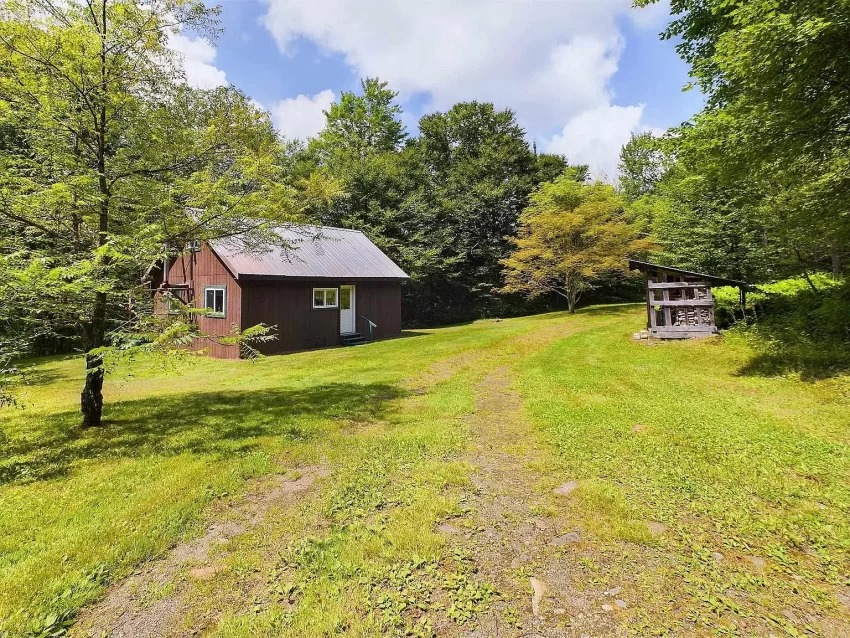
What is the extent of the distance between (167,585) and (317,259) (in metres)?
15.4

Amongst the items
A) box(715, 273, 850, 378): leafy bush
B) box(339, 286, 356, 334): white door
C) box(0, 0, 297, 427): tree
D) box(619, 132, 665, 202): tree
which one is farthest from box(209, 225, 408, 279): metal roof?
box(619, 132, 665, 202): tree

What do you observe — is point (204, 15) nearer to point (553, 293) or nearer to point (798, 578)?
point (798, 578)

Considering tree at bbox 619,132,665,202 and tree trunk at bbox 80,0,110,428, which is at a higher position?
tree at bbox 619,132,665,202

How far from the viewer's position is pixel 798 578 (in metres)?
2.94

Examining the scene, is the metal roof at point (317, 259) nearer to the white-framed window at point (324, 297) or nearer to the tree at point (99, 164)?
the white-framed window at point (324, 297)

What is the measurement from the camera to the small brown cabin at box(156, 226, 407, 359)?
48.0 ft

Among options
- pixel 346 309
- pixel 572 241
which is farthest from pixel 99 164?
pixel 572 241

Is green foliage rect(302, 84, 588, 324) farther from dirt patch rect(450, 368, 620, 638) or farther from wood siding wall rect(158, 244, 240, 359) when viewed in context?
dirt patch rect(450, 368, 620, 638)

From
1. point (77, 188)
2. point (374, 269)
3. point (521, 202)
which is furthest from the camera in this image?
point (521, 202)

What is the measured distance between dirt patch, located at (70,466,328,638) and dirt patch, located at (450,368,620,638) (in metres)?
2.07

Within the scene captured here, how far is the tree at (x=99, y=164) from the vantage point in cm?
557

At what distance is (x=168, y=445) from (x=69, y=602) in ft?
11.0

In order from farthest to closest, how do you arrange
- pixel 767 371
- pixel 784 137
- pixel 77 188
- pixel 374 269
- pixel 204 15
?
pixel 374 269, pixel 767 371, pixel 784 137, pixel 204 15, pixel 77 188

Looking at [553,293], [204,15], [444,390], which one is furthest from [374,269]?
[553,293]
